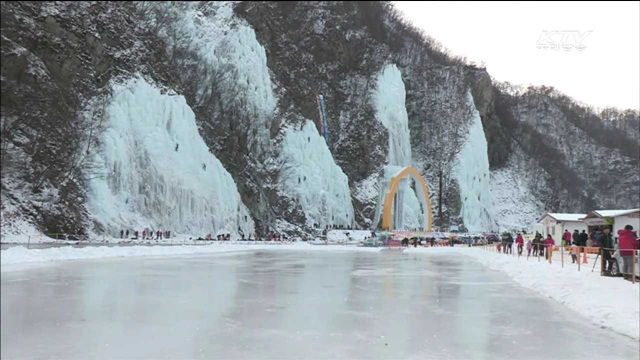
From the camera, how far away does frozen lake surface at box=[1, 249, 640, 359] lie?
733 centimetres

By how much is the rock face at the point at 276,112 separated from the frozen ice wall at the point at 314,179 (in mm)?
210

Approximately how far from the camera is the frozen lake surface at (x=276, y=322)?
7332 mm

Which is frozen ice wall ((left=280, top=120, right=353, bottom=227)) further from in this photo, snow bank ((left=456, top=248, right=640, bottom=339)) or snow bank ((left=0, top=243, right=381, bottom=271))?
snow bank ((left=456, top=248, right=640, bottom=339))

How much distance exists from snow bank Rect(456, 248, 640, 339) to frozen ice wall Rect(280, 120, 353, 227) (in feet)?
127

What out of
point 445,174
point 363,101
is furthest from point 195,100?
point 445,174

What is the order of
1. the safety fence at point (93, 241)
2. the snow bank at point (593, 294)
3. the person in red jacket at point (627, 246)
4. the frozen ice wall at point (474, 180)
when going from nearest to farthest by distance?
the snow bank at point (593, 294), the person in red jacket at point (627, 246), the safety fence at point (93, 241), the frozen ice wall at point (474, 180)

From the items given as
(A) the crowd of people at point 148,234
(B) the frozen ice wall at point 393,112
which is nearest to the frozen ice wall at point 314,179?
(B) the frozen ice wall at point 393,112

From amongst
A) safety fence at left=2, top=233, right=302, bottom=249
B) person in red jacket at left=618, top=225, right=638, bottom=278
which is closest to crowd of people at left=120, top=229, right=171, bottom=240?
safety fence at left=2, top=233, right=302, bottom=249

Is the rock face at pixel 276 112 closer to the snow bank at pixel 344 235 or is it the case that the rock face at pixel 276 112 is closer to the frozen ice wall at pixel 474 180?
the frozen ice wall at pixel 474 180

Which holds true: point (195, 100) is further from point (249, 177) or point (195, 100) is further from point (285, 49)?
point (285, 49)

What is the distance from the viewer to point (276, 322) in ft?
31.0

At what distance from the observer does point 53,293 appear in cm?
1080

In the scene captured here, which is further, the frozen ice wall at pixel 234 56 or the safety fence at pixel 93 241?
the frozen ice wall at pixel 234 56

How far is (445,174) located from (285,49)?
1183 inches
